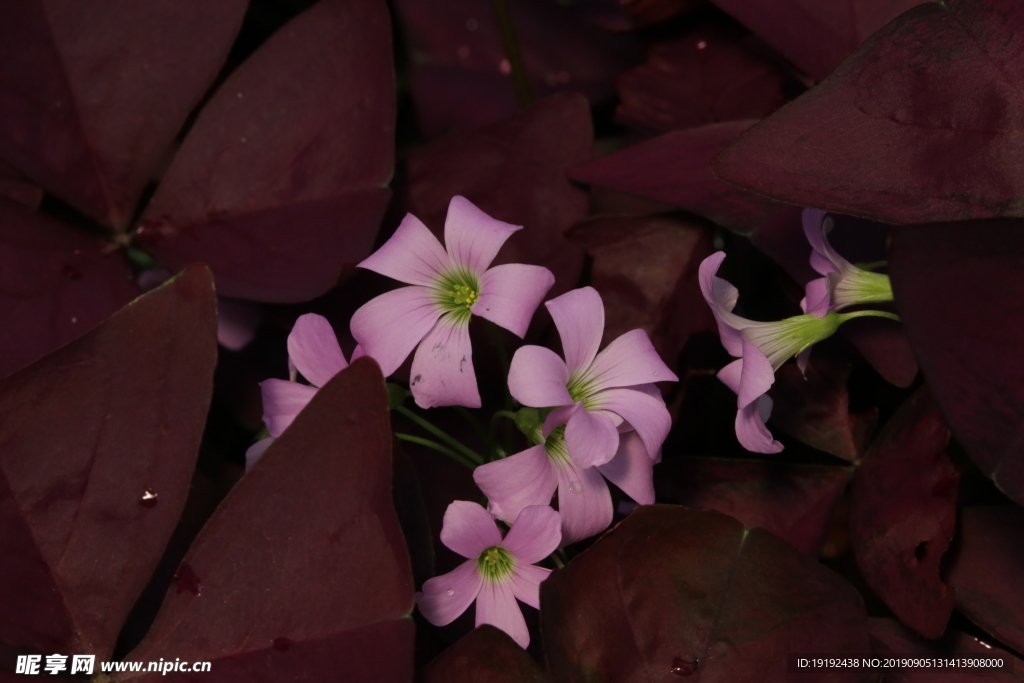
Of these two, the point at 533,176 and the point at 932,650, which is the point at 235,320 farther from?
the point at 932,650

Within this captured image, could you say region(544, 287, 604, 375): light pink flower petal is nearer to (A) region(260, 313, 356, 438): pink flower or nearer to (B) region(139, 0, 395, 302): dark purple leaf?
Result: (A) region(260, 313, 356, 438): pink flower

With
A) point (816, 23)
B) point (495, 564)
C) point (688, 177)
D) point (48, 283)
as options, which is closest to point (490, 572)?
point (495, 564)

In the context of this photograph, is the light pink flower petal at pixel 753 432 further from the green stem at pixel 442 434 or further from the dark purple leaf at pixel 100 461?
the dark purple leaf at pixel 100 461

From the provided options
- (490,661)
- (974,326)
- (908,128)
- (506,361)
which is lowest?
(490,661)

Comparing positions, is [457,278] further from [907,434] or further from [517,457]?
[907,434]

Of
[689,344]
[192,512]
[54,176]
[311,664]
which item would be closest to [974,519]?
[689,344]

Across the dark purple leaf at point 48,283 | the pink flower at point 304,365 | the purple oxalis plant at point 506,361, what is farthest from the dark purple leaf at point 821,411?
the dark purple leaf at point 48,283

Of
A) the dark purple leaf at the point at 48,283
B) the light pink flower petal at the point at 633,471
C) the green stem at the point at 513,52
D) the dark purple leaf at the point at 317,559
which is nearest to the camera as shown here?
the dark purple leaf at the point at 317,559
